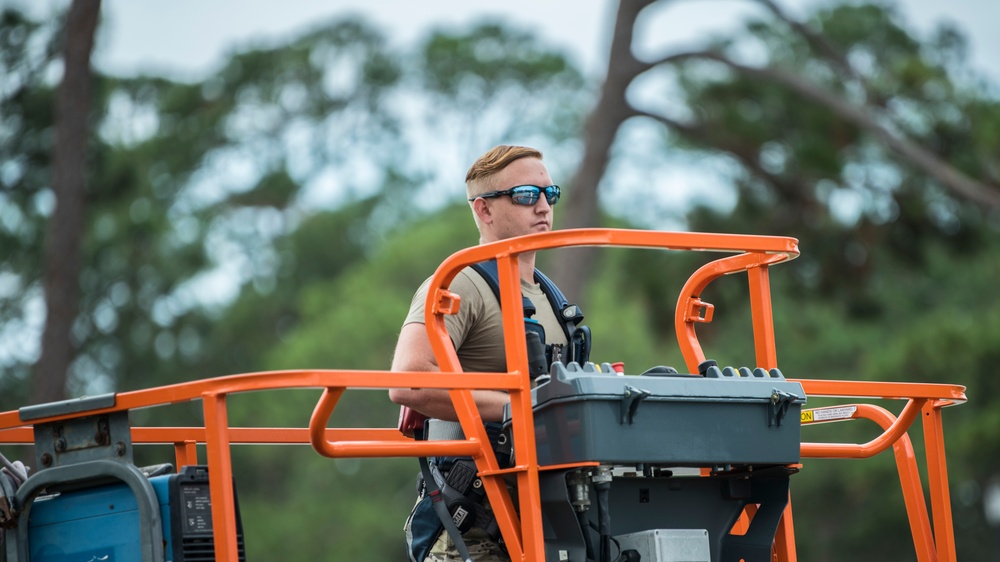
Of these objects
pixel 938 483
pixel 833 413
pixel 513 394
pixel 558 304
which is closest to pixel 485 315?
pixel 558 304

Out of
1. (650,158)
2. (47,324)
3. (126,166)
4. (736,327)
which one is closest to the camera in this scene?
(47,324)

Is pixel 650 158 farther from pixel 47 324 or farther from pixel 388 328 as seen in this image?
pixel 47 324

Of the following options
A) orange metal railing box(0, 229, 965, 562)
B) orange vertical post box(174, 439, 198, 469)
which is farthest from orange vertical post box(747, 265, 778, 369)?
orange vertical post box(174, 439, 198, 469)

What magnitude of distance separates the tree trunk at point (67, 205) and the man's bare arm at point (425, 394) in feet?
33.0

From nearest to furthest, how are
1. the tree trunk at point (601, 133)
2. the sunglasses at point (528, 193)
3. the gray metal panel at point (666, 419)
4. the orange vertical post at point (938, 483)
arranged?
the gray metal panel at point (666, 419)
the sunglasses at point (528, 193)
the orange vertical post at point (938, 483)
the tree trunk at point (601, 133)

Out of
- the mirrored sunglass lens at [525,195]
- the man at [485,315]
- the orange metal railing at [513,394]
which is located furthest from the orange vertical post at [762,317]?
the mirrored sunglass lens at [525,195]

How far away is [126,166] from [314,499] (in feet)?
32.1

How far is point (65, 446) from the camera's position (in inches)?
145

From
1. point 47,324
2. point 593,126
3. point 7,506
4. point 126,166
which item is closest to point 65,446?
point 7,506

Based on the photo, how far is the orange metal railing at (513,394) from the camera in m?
3.28

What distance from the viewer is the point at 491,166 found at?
424cm

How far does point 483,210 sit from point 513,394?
868 mm

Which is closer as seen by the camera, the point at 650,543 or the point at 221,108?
the point at 650,543

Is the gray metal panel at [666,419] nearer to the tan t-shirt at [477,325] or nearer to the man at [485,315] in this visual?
the man at [485,315]
